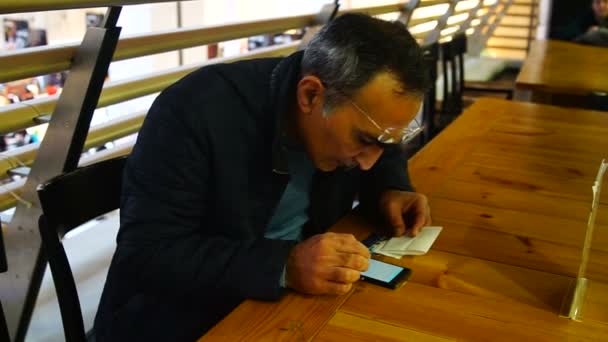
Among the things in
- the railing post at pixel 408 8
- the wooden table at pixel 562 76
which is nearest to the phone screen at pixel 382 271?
the wooden table at pixel 562 76

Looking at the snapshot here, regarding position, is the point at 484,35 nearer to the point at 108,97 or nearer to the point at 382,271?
the point at 108,97

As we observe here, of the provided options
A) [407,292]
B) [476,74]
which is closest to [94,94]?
[407,292]

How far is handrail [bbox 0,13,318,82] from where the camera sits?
135cm

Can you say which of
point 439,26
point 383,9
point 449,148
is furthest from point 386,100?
point 439,26

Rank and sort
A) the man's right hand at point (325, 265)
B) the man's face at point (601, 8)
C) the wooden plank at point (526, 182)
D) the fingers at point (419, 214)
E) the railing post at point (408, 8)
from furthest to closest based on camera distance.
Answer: the man's face at point (601, 8), the railing post at point (408, 8), the wooden plank at point (526, 182), the fingers at point (419, 214), the man's right hand at point (325, 265)

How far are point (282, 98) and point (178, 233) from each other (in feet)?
0.98

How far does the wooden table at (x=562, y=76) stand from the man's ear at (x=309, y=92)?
82.8 inches

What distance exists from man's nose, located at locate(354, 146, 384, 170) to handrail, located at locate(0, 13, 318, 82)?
2.36ft

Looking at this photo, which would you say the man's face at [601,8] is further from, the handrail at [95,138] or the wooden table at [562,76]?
the handrail at [95,138]

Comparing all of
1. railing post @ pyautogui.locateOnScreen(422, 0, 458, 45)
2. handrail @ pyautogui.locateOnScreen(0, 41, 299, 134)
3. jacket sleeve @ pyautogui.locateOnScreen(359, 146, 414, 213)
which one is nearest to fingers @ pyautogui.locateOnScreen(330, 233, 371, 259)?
jacket sleeve @ pyautogui.locateOnScreen(359, 146, 414, 213)

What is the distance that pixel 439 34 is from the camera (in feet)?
15.9

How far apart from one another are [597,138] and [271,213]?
3.87 ft

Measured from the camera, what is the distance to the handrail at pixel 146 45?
1354 mm

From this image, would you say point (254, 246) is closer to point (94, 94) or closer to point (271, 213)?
point (271, 213)
